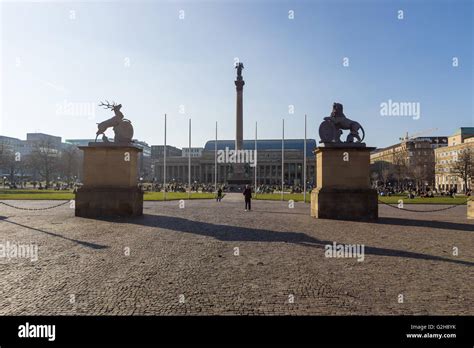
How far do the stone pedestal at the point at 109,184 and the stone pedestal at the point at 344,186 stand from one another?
435 inches

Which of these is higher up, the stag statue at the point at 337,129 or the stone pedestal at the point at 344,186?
the stag statue at the point at 337,129

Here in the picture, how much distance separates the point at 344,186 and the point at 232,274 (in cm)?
1421

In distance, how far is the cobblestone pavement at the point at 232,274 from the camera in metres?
5.67

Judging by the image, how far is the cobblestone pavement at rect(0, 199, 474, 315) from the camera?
5.67 meters

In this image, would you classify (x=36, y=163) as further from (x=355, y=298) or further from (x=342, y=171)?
(x=355, y=298)

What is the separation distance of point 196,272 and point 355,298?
11.4 feet

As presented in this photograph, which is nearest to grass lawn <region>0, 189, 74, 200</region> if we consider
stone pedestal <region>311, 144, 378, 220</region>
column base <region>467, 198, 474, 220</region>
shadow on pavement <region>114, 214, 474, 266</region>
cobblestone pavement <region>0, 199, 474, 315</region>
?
shadow on pavement <region>114, 214, 474, 266</region>

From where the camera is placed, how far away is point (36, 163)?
81.1 m

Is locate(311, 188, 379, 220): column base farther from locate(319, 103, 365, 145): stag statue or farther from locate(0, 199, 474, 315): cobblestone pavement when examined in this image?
locate(0, 199, 474, 315): cobblestone pavement

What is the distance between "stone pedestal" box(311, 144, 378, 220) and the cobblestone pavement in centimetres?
581

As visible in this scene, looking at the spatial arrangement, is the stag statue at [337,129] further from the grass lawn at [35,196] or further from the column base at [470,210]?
the grass lawn at [35,196]

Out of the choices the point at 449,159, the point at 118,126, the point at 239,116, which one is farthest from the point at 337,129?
the point at 449,159

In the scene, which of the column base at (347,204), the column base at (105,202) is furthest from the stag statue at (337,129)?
the column base at (105,202)

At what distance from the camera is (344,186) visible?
20094mm
